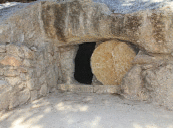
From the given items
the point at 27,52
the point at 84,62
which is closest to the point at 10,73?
the point at 27,52

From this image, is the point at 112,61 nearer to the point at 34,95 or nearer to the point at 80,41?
the point at 80,41

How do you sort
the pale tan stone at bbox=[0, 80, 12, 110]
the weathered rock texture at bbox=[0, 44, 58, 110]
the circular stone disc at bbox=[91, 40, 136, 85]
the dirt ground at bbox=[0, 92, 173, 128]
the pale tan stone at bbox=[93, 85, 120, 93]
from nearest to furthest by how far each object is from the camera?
the dirt ground at bbox=[0, 92, 173, 128] → the pale tan stone at bbox=[0, 80, 12, 110] → the weathered rock texture at bbox=[0, 44, 58, 110] → the circular stone disc at bbox=[91, 40, 136, 85] → the pale tan stone at bbox=[93, 85, 120, 93]

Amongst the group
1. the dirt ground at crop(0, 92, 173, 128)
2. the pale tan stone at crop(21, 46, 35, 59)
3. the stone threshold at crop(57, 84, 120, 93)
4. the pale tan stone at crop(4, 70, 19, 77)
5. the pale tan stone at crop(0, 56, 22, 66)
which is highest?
the pale tan stone at crop(21, 46, 35, 59)

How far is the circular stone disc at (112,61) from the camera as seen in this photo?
2830 millimetres

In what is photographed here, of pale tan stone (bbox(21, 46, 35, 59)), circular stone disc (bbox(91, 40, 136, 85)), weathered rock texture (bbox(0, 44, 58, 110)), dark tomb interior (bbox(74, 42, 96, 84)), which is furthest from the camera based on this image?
dark tomb interior (bbox(74, 42, 96, 84))

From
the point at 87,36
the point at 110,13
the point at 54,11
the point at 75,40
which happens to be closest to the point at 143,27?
the point at 110,13

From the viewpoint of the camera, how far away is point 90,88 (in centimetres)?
316

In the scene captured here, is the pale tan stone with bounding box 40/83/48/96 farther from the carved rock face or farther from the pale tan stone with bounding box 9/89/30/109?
the carved rock face

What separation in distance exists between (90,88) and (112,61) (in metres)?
0.73

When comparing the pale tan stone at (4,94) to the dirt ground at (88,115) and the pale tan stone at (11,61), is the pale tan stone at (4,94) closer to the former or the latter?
the dirt ground at (88,115)

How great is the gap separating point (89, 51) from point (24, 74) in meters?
2.30

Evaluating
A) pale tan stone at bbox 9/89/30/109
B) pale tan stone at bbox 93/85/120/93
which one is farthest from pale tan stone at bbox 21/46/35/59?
pale tan stone at bbox 93/85/120/93

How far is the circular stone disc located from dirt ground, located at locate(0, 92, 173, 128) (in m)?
0.53

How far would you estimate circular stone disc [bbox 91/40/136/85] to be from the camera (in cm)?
283
